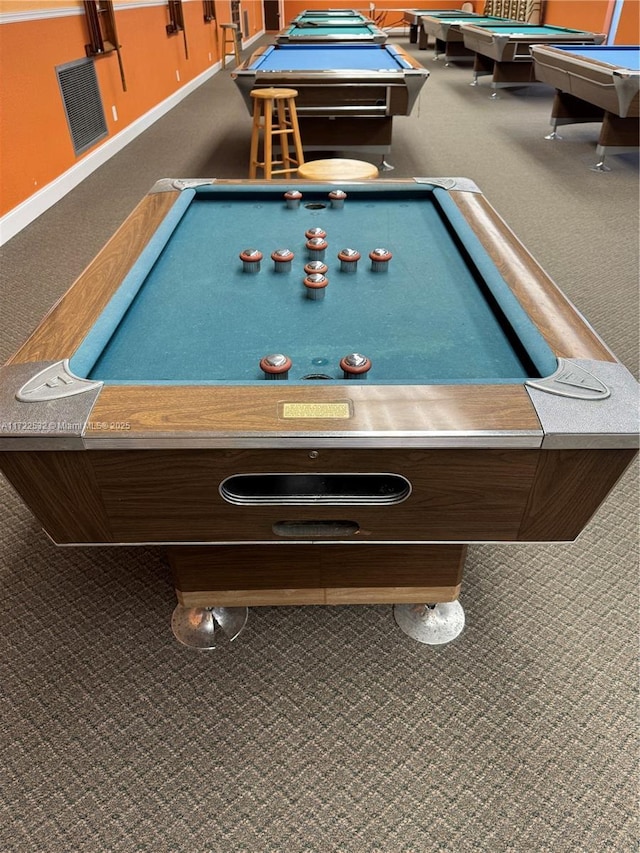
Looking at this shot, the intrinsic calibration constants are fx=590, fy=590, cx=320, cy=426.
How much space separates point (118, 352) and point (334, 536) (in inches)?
20.5

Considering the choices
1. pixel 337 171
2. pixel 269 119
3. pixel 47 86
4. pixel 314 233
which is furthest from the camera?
pixel 47 86

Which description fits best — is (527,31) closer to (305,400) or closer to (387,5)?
(305,400)

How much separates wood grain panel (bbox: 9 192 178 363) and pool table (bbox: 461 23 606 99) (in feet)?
18.4

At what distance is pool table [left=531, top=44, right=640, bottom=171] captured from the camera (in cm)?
363

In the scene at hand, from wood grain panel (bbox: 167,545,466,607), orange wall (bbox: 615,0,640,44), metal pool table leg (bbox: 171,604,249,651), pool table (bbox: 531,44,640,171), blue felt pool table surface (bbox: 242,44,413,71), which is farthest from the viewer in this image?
orange wall (bbox: 615,0,640,44)

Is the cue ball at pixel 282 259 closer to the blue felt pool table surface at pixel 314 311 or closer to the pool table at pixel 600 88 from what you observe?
the blue felt pool table surface at pixel 314 311

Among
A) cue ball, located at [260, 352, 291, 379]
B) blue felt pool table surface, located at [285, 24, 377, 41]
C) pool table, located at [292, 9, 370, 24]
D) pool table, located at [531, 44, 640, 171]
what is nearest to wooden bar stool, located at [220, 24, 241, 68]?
pool table, located at [292, 9, 370, 24]

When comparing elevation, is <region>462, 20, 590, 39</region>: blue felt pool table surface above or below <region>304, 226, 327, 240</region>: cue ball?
above

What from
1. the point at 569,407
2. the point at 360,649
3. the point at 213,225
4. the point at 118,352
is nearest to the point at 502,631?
the point at 360,649

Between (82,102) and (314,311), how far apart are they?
4070 mm

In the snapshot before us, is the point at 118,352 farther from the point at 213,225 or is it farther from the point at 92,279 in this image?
the point at 213,225

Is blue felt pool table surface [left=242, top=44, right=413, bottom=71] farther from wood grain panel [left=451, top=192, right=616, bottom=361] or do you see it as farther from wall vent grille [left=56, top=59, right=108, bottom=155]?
wood grain panel [left=451, top=192, right=616, bottom=361]

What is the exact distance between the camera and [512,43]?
581cm

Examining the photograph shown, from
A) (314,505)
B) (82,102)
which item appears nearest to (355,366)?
(314,505)
